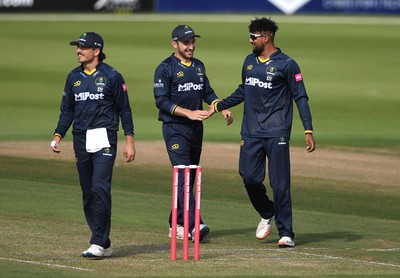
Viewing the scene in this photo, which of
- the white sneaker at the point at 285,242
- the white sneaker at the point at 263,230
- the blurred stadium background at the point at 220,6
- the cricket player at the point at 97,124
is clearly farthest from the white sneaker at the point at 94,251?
the blurred stadium background at the point at 220,6

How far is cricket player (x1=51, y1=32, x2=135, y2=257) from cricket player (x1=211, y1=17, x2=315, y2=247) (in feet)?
6.03

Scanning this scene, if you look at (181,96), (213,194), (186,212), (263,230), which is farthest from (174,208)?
(213,194)

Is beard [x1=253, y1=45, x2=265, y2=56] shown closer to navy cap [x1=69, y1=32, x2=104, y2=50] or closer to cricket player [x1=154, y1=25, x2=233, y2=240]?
cricket player [x1=154, y1=25, x2=233, y2=240]

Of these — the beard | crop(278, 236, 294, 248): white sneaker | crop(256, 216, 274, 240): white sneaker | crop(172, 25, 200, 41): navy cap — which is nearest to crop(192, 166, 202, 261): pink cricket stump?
crop(278, 236, 294, 248): white sneaker

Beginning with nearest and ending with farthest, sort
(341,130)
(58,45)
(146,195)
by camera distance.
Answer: (146,195) < (341,130) < (58,45)

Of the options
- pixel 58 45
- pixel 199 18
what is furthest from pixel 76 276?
pixel 199 18

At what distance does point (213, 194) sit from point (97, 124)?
6259mm

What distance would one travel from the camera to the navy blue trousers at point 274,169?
43.5ft

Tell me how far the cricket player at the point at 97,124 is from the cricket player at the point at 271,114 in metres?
1.84

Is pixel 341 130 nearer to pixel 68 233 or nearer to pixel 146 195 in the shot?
pixel 146 195

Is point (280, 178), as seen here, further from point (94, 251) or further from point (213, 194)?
point (213, 194)

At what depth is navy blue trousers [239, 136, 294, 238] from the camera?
13.3 m

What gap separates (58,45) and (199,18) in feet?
38.8

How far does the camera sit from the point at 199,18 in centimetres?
5784
